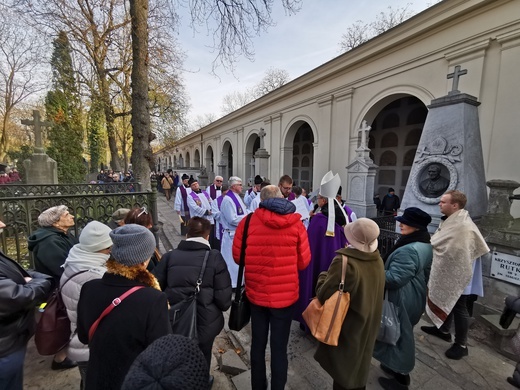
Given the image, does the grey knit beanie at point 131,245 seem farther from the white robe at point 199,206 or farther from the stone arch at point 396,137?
the stone arch at point 396,137

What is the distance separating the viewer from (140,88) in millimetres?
5602

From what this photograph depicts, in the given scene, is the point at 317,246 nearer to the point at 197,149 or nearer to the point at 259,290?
the point at 259,290

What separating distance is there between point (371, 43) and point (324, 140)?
4.08 meters

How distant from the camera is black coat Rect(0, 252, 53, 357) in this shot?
4.98ft

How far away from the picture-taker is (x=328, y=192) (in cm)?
292

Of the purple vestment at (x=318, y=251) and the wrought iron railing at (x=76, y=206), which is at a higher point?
the wrought iron railing at (x=76, y=206)

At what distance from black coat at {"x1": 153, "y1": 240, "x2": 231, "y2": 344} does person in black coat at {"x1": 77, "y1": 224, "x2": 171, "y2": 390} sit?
533 mm

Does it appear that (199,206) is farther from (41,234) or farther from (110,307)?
(110,307)

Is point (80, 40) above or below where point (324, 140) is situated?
above

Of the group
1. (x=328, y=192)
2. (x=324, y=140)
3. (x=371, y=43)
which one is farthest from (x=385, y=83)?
(x=328, y=192)

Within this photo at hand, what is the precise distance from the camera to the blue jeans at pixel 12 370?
1.60 meters

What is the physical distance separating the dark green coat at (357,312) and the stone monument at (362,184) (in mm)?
7084

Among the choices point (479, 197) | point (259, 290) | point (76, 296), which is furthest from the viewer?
point (479, 197)

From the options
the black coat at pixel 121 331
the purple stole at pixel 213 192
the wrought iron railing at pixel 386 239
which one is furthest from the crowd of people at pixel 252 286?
the purple stole at pixel 213 192
